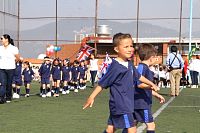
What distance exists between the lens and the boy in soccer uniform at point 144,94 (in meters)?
6.78

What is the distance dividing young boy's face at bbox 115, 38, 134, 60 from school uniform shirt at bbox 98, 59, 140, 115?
12 centimetres

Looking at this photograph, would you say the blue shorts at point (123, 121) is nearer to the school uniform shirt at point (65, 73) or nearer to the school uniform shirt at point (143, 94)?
the school uniform shirt at point (143, 94)

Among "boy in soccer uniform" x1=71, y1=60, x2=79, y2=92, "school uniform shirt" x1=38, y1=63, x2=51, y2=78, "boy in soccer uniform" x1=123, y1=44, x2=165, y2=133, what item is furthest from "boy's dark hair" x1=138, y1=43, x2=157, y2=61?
"boy in soccer uniform" x1=71, y1=60, x2=79, y2=92

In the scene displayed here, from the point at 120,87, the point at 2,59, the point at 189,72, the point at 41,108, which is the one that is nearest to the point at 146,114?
the point at 120,87

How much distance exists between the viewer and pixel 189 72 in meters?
26.3

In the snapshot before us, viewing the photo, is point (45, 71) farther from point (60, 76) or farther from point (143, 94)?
point (143, 94)

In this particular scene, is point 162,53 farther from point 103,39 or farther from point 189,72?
point 189,72

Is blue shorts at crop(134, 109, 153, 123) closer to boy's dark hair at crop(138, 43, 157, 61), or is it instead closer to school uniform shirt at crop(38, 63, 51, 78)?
boy's dark hair at crop(138, 43, 157, 61)

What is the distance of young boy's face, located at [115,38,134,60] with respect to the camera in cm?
591

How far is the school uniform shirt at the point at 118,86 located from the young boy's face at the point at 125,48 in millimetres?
122

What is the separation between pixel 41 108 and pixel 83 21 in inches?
1064

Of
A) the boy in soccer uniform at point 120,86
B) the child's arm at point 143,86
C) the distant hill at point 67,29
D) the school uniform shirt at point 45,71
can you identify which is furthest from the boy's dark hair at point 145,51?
the distant hill at point 67,29

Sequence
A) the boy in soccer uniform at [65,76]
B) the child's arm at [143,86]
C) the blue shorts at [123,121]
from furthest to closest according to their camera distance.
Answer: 1. the boy in soccer uniform at [65,76]
2. the child's arm at [143,86]
3. the blue shorts at [123,121]

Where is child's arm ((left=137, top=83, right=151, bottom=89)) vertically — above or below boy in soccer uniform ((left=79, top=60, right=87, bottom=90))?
above
